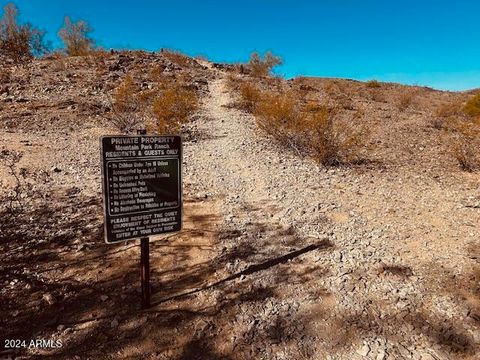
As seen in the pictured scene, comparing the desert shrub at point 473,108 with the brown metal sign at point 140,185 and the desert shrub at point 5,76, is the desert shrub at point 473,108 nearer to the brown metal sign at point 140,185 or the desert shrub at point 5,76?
the brown metal sign at point 140,185

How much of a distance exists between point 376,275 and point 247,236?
205 cm

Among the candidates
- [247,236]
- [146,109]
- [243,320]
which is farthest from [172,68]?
[243,320]

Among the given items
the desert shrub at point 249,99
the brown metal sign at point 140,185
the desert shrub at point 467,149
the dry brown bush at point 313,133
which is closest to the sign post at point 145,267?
the brown metal sign at point 140,185

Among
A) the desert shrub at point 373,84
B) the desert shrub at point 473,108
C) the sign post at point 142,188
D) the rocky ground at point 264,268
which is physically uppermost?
the desert shrub at point 373,84

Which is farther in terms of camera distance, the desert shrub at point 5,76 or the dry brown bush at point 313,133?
the desert shrub at point 5,76

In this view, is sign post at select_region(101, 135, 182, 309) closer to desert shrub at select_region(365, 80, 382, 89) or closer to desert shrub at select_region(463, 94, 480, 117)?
desert shrub at select_region(463, 94, 480, 117)

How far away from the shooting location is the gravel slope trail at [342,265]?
12.6 ft

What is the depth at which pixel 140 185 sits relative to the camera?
3980 millimetres

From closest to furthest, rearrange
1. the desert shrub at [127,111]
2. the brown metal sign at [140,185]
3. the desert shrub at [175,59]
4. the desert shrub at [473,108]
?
the brown metal sign at [140,185] < the desert shrub at [127,111] < the desert shrub at [473,108] < the desert shrub at [175,59]

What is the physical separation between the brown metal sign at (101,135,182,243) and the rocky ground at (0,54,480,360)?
0.99 m

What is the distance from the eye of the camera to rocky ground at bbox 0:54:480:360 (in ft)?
12.6

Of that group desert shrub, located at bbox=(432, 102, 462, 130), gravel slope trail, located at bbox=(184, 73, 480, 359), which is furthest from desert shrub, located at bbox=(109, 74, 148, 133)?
desert shrub, located at bbox=(432, 102, 462, 130)

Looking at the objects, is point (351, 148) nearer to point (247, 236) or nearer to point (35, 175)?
point (247, 236)

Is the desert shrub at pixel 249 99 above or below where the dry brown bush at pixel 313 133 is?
above
